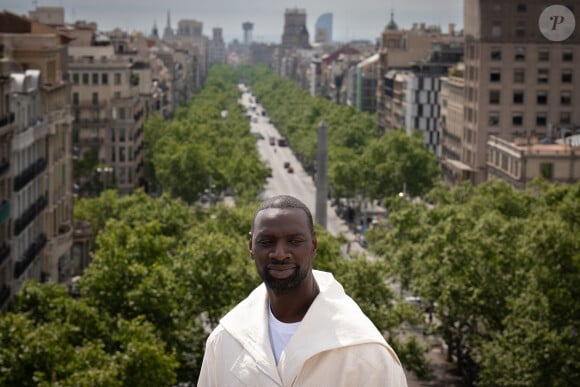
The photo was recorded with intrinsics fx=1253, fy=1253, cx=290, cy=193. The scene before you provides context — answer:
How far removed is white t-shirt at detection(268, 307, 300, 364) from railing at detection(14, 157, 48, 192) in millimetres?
51448

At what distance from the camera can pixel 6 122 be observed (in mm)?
53719

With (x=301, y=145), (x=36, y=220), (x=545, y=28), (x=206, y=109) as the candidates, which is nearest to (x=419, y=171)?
(x=301, y=145)

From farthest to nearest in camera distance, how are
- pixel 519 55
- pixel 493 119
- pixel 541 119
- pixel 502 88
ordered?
pixel 493 119 → pixel 502 88 → pixel 541 119 → pixel 519 55

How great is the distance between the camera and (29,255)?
2309 inches

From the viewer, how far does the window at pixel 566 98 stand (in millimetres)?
70088

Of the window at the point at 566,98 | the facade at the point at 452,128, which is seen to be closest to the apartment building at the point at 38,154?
A: the window at the point at 566,98

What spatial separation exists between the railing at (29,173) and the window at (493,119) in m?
44.0

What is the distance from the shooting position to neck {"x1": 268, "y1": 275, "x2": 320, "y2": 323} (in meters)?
6.40

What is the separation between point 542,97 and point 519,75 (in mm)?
4535

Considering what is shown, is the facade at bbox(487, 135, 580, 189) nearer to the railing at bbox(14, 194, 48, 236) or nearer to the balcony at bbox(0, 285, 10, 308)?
the railing at bbox(14, 194, 48, 236)

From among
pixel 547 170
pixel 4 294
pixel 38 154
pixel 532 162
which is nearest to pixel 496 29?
pixel 547 170

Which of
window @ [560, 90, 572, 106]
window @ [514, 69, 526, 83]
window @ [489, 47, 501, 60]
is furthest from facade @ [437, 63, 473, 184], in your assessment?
window @ [560, 90, 572, 106]

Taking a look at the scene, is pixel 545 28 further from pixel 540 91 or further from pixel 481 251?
pixel 540 91

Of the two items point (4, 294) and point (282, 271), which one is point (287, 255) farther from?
point (4, 294)
